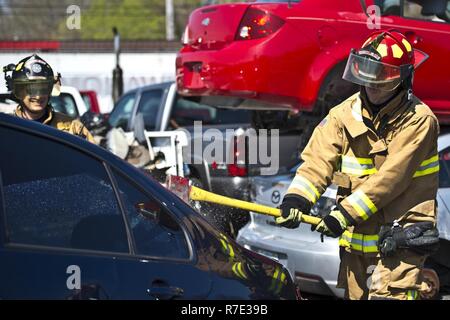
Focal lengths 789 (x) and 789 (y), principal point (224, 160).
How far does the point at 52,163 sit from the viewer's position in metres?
2.90

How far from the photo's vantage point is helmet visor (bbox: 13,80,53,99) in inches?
204

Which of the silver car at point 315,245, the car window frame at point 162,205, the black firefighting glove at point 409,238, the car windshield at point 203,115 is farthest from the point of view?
the car windshield at point 203,115

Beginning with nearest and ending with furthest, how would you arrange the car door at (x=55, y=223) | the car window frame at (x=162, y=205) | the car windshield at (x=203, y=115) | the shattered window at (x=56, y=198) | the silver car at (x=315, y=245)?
the car door at (x=55, y=223)
the shattered window at (x=56, y=198)
the car window frame at (x=162, y=205)
the silver car at (x=315, y=245)
the car windshield at (x=203, y=115)

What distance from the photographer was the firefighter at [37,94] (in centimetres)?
519

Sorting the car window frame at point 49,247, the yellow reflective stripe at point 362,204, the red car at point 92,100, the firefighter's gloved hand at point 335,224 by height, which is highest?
the car window frame at point 49,247

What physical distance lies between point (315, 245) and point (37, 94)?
7.46 ft

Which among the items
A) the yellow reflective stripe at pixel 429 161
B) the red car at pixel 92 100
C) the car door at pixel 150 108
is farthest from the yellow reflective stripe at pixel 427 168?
the red car at pixel 92 100

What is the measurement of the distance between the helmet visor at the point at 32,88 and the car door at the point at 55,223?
2358 mm

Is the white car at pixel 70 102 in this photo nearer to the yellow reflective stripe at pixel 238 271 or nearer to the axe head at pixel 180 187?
the axe head at pixel 180 187

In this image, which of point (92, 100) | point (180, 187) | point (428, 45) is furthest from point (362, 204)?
point (92, 100)

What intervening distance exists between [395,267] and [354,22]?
3.40 metres

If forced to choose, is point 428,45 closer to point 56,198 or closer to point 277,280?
point 277,280

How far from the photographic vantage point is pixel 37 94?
17.0 ft
